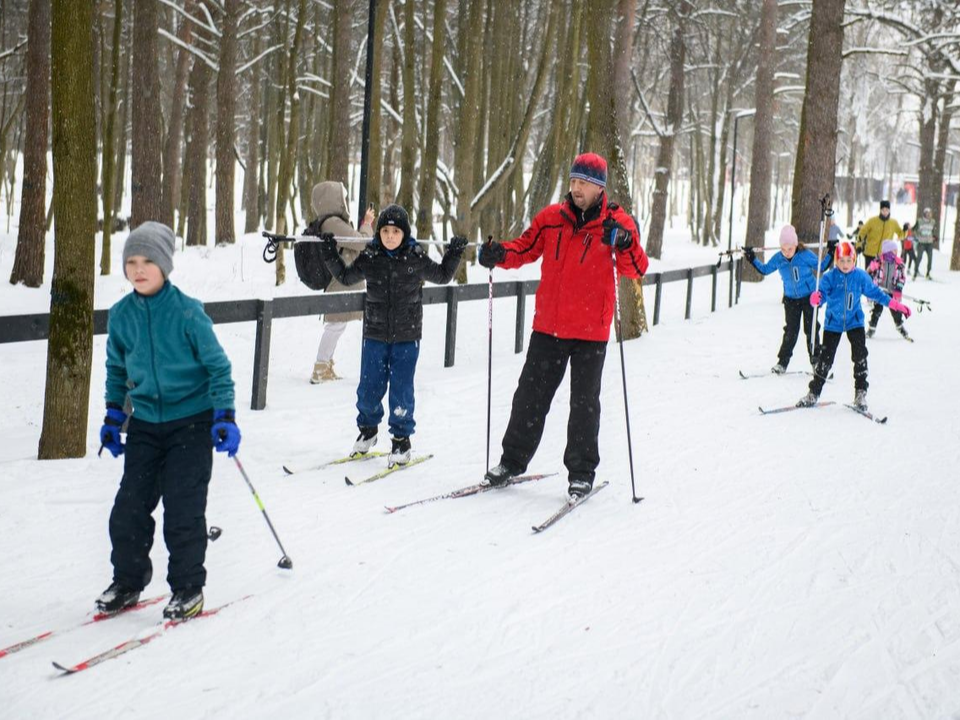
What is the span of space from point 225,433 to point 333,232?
5140 mm

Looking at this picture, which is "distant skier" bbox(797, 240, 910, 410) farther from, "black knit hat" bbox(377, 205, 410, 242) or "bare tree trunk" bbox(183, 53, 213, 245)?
A: "bare tree trunk" bbox(183, 53, 213, 245)

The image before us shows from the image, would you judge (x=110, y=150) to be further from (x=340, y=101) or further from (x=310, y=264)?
(x=310, y=264)

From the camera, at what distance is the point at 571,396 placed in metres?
5.58

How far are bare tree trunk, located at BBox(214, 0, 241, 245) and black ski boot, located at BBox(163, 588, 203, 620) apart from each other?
17.7 meters

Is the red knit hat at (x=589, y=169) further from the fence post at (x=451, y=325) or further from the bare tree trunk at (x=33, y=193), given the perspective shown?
the bare tree trunk at (x=33, y=193)

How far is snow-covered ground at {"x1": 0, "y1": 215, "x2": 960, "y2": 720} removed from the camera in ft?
10.5

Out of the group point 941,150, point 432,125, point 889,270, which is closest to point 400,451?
point 432,125

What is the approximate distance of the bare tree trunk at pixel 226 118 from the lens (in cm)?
1950

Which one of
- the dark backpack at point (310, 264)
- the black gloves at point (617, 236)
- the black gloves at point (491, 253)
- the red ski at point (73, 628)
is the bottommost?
the red ski at point (73, 628)

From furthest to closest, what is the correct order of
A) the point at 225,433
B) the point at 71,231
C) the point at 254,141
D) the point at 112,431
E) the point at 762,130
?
the point at 254,141, the point at 762,130, the point at 71,231, the point at 112,431, the point at 225,433

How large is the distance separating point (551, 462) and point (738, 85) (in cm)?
2827

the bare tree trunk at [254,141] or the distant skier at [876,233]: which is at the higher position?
the bare tree trunk at [254,141]

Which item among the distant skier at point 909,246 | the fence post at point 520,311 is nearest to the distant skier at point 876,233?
the distant skier at point 909,246

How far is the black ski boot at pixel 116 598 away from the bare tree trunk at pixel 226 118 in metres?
17.6
